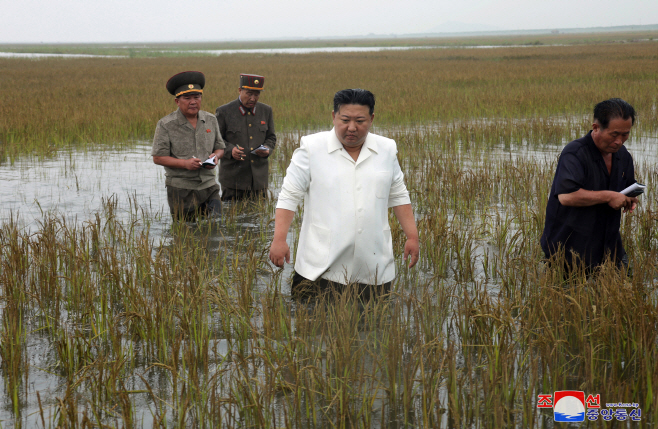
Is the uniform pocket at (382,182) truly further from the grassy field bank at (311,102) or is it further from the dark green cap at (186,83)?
the grassy field bank at (311,102)

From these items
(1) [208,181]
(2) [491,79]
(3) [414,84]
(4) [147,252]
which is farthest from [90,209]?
(2) [491,79]

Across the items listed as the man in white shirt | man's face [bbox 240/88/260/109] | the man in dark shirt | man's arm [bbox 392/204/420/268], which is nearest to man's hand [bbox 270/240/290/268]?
the man in white shirt

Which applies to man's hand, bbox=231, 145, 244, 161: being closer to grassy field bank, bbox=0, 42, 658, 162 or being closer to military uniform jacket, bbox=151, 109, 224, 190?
military uniform jacket, bbox=151, 109, 224, 190

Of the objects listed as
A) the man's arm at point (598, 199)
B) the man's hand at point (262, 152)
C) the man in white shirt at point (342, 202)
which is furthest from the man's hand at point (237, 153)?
the man's arm at point (598, 199)

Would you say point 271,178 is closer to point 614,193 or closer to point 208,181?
point 208,181

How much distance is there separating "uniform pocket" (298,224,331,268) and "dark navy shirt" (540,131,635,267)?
1449 mm

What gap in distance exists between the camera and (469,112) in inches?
558

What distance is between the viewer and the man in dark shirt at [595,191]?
11.1 ft

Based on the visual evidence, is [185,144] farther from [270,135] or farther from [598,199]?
[598,199]

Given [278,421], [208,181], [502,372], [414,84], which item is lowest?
[278,421]

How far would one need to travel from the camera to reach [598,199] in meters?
3.43

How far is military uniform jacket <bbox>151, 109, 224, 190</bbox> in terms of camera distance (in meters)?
5.40

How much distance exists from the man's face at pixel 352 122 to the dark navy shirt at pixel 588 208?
4.23 feet

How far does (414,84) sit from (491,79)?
302 centimetres
